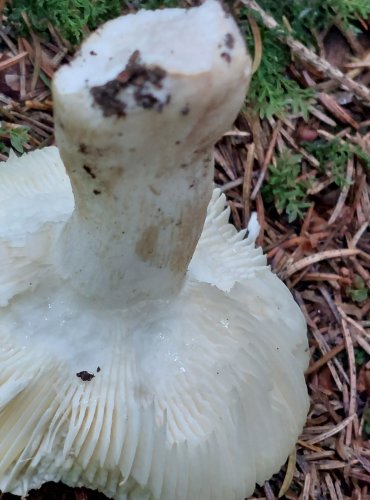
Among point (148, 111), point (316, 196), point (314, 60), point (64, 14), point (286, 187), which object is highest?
point (148, 111)

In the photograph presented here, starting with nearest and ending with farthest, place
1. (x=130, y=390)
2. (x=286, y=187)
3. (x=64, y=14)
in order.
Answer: (x=130, y=390), (x=64, y=14), (x=286, y=187)

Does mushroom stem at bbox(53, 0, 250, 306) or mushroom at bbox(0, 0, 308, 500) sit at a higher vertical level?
mushroom stem at bbox(53, 0, 250, 306)

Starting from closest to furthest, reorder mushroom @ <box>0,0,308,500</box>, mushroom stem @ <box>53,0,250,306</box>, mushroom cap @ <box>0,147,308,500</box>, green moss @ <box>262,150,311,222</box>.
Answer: mushroom stem @ <box>53,0,250,306</box>
mushroom @ <box>0,0,308,500</box>
mushroom cap @ <box>0,147,308,500</box>
green moss @ <box>262,150,311,222</box>

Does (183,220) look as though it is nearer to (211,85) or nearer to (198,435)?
(211,85)

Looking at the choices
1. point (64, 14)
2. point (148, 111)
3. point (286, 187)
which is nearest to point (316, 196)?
point (286, 187)

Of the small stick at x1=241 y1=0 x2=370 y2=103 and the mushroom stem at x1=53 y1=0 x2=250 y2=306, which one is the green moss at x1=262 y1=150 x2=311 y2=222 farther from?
the mushroom stem at x1=53 y1=0 x2=250 y2=306

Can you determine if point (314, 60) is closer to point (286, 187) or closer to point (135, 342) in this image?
point (286, 187)

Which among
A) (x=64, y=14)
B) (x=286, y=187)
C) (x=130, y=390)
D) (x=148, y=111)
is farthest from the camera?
(x=286, y=187)

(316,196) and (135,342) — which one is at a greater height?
(135,342)

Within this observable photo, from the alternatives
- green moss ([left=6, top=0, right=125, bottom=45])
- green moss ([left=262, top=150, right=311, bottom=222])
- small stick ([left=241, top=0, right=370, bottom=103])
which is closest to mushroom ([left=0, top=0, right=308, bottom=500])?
green moss ([left=262, top=150, right=311, bottom=222])
